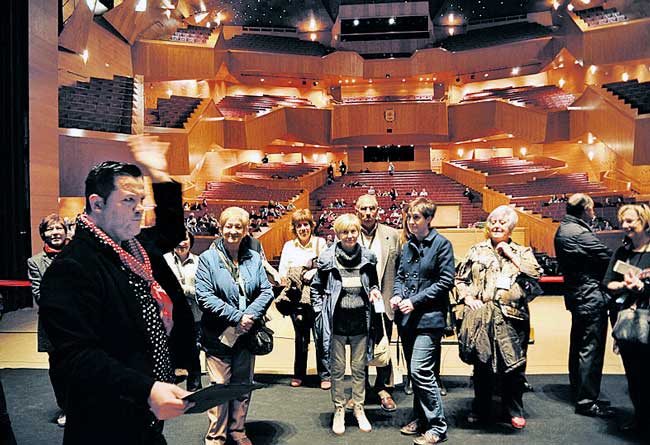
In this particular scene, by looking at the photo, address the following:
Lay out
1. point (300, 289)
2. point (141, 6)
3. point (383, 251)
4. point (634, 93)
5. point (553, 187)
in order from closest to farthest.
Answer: point (383, 251) → point (300, 289) → point (634, 93) → point (141, 6) → point (553, 187)

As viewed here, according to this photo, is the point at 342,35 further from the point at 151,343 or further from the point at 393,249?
the point at 151,343

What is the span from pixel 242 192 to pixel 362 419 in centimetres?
1799

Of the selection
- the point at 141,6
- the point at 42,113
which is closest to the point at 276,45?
the point at 141,6

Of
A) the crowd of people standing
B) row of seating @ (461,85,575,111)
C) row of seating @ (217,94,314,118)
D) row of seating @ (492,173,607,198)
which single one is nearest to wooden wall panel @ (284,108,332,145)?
row of seating @ (217,94,314,118)

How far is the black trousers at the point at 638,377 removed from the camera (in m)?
3.43

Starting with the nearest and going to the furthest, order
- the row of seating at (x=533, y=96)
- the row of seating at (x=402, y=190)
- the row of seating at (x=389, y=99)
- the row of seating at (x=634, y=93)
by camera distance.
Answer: the row of seating at (x=634, y=93), the row of seating at (x=402, y=190), the row of seating at (x=533, y=96), the row of seating at (x=389, y=99)

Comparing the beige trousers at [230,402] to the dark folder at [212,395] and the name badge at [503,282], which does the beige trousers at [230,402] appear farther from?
the dark folder at [212,395]

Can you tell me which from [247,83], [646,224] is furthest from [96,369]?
[247,83]

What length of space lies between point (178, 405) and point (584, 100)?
22312mm

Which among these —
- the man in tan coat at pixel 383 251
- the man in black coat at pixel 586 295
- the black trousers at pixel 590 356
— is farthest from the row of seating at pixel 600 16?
the man in tan coat at pixel 383 251

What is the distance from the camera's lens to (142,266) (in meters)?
1.64

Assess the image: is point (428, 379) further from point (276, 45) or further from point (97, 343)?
point (276, 45)

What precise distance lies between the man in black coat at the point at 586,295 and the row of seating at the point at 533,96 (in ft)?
65.8

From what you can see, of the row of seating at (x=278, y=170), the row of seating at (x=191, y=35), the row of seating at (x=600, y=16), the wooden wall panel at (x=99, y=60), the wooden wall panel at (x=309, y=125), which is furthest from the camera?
the wooden wall panel at (x=309, y=125)
